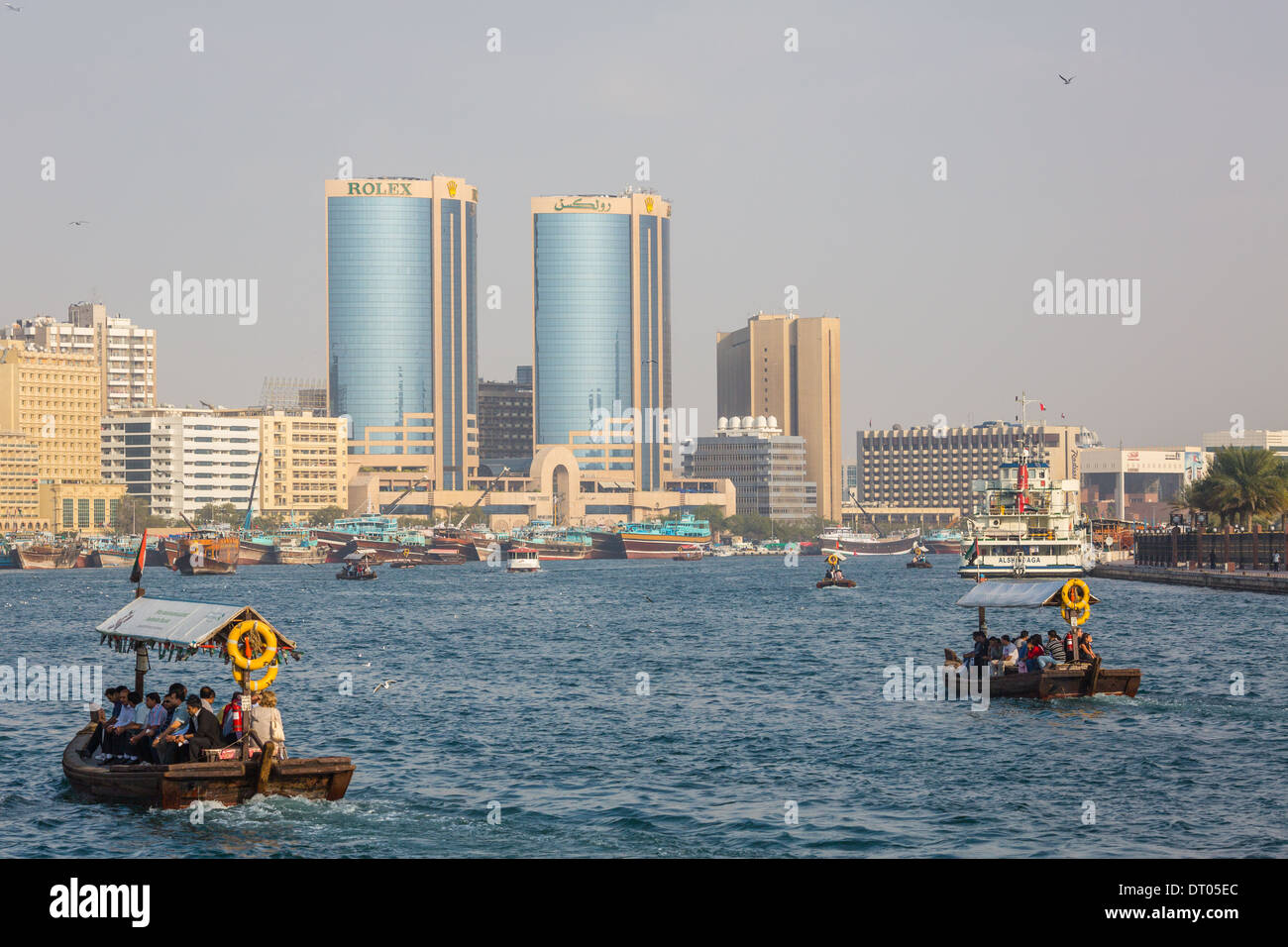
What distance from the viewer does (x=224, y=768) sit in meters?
32.5

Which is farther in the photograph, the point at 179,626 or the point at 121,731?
the point at 179,626

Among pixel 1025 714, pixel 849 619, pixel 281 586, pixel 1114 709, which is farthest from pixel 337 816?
pixel 281 586

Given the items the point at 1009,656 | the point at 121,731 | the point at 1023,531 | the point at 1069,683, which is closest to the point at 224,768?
the point at 121,731

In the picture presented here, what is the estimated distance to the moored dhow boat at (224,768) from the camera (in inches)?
1278

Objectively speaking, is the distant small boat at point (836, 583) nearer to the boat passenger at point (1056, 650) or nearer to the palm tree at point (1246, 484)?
the palm tree at point (1246, 484)

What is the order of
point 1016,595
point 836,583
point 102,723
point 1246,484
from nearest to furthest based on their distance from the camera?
1. point 102,723
2. point 1016,595
3. point 1246,484
4. point 836,583

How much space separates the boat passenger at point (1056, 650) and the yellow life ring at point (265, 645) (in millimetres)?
28746

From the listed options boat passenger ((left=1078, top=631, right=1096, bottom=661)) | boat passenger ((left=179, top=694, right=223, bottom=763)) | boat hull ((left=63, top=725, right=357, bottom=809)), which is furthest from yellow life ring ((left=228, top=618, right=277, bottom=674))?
boat passenger ((left=1078, top=631, right=1096, bottom=661))

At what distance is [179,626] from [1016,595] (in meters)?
30.8

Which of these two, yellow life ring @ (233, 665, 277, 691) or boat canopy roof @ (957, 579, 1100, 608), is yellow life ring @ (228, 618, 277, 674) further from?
boat canopy roof @ (957, 579, 1100, 608)

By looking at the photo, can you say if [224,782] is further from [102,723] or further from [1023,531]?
[1023,531]
